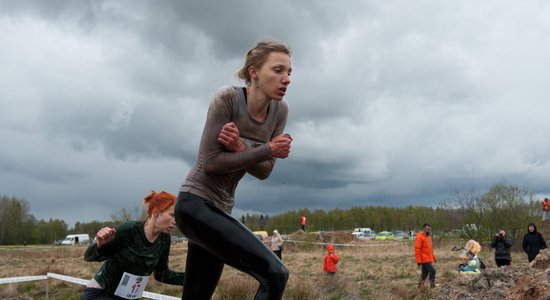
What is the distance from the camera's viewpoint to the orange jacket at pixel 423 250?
13211 mm

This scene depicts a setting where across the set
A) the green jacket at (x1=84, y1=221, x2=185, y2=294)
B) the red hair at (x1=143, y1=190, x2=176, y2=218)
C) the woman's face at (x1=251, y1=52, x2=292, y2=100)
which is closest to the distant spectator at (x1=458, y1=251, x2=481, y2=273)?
the green jacket at (x1=84, y1=221, x2=185, y2=294)

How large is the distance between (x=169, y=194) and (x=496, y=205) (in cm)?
3066

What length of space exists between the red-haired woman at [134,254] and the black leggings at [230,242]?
164 cm

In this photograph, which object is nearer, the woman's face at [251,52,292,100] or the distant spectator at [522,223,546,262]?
the woman's face at [251,52,292,100]

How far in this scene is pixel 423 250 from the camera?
524 inches

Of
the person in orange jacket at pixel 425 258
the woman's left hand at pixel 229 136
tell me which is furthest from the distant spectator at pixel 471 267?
the woman's left hand at pixel 229 136

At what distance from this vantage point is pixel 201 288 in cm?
288

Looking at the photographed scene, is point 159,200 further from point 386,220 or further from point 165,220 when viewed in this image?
point 386,220

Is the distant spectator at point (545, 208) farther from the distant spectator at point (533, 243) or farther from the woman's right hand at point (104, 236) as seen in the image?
the woman's right hand at point (104, 236)

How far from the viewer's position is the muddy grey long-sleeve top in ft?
8.63

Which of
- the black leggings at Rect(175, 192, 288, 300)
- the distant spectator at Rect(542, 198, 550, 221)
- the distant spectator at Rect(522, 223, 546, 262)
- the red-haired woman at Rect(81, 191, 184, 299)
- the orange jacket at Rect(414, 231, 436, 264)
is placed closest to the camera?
the black leggings at Rect(175, 192, 288, 300)

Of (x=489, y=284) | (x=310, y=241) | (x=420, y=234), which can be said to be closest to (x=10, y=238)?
(x=310, y=241)

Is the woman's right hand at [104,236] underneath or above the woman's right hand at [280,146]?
underneath

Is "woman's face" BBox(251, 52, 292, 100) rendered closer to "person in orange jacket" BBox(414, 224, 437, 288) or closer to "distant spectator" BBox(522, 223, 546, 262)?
"person in orange jacket" BBox(414, 224, 437, 288)
